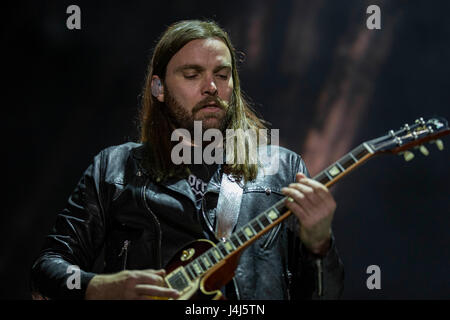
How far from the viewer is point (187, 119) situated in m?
2.50

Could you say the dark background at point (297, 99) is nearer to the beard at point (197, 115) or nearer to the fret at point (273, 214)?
the beard at point (197, 115)

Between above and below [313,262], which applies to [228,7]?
above

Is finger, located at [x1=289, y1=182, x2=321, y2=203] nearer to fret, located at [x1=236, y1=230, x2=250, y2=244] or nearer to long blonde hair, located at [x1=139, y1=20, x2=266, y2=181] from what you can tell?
fret, located at [x1=236, y1=230, x2=250, y2=244]

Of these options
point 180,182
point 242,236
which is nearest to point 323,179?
point 242,236

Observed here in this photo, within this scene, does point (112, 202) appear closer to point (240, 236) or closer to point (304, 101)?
point (240, 236)

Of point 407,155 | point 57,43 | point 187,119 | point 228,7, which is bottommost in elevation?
point 407,155

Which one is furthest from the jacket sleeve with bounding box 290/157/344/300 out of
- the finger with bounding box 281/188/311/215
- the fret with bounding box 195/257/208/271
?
the fret with bounding box 195/257/208/271

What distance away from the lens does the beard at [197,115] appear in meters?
2.43

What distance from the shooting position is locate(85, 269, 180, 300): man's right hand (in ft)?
6.11

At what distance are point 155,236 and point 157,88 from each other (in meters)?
0.89
